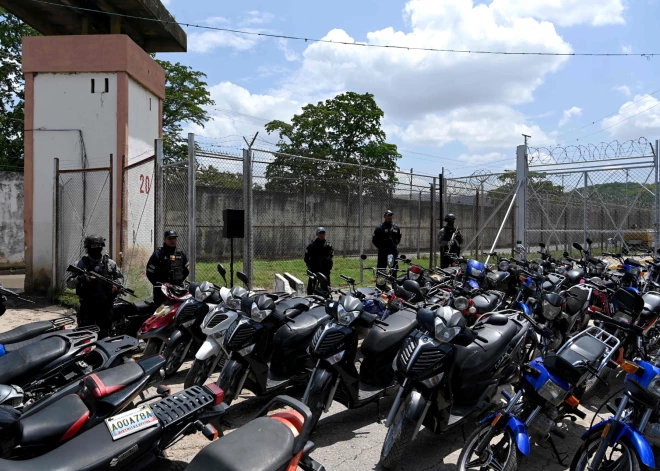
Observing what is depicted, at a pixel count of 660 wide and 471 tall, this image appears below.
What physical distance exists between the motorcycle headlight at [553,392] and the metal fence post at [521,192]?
8403 millimetres

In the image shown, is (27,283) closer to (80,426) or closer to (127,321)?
(127,321)

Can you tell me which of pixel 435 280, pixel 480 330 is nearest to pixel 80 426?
pixel 480 330

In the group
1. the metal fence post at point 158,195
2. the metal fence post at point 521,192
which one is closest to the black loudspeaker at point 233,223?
the metal fence post at point 158,195

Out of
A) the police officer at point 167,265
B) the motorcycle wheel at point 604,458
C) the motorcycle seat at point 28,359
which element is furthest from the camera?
the police officer at point 167,265

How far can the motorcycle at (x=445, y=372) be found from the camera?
3.51 m

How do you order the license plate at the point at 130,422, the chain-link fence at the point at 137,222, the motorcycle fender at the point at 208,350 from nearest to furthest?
the license plate at the point at 130,422, the motorcycle fender at the point at 208,350, the chain-link fence at the point at 137,222

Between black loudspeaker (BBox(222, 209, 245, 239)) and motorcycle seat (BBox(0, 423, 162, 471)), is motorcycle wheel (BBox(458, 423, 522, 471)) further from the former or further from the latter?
black loudspeaker (BBox(222, 209, 245, 239))

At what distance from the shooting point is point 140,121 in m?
11.2

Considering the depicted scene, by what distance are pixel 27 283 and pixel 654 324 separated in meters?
11.2

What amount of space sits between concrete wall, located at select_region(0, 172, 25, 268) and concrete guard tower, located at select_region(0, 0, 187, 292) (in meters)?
7.41

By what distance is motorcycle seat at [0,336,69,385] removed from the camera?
11.6ft

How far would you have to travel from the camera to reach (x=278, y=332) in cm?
473

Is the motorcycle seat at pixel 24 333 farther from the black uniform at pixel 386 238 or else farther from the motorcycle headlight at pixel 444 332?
the black uniform at pixel 386 238

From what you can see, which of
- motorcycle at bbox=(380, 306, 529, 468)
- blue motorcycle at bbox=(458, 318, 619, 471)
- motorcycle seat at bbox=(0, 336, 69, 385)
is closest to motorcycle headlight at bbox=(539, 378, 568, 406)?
blue motorcycle at bbox=(458, 318, 619, 471)
